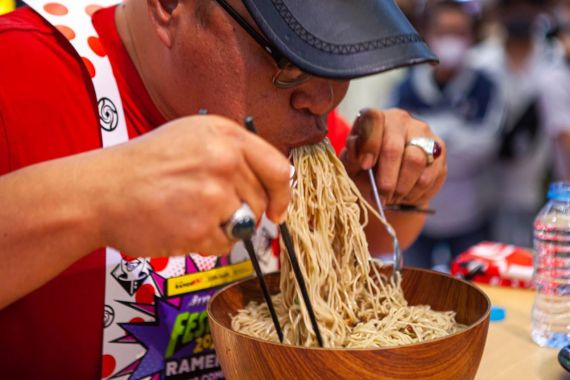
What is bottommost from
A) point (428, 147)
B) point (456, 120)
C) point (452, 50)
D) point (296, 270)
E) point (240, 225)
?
point (296, 270)

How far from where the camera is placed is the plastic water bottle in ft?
5.18

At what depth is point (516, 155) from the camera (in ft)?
14.1

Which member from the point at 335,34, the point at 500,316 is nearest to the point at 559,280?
the point at 500,316

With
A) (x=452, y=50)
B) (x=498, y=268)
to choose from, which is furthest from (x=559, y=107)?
(x=498, y=268)

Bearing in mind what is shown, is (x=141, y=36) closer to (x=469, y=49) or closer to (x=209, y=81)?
(x=209, y=81)

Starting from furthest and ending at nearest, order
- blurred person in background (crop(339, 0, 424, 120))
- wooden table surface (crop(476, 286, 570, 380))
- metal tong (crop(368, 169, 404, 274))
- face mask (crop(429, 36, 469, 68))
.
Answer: blurred person in background (crop(339, 0, 424, 120))
face mask (crop(429, 36, 469, 68))
metal tong (crop(368, 169, 404, 274))
wooden table surface (crop(476, 286, 570, 380))

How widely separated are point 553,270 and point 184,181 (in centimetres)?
112

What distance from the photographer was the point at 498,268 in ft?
6.60

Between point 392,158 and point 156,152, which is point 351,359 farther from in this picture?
point 392,158

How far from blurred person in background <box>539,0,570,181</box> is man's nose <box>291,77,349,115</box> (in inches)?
116

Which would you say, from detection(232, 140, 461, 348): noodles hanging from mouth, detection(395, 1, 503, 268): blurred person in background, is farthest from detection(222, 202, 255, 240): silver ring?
detection(395, 1, 503, 268): blurred person in background

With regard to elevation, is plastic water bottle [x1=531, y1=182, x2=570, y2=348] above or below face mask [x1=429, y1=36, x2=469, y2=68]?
below

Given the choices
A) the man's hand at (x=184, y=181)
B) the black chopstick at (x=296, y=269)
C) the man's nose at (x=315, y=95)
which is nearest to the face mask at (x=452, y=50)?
the man's nose at (x=315, y=95)

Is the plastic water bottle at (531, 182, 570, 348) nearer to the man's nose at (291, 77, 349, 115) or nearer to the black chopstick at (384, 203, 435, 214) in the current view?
the black chopstick at (384, 203, 435, 214)
